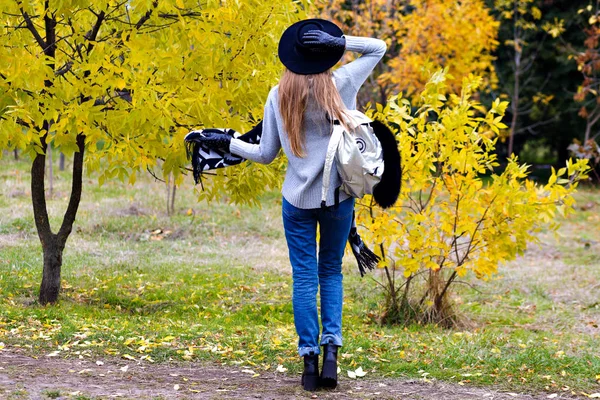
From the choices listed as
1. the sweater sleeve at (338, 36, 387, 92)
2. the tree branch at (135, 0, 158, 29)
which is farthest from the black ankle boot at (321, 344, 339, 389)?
the tree branch at (135, 0, 158, 29)

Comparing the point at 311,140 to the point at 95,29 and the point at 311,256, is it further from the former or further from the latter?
the point at 95,29

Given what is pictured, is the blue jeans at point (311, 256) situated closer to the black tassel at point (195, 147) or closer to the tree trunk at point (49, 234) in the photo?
the black tassel at point (195, 147)

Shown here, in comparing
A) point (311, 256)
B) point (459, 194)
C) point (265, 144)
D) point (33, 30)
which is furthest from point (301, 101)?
point (33, 30)

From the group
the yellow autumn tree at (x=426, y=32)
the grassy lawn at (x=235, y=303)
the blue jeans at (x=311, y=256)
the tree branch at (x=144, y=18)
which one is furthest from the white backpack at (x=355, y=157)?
the yellow autumn tree at (x=426, y=32)

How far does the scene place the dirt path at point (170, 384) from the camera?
3.47 metres

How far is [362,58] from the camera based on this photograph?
3.68 metres

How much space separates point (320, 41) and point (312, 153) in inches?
19.0

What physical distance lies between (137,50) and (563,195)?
266cm

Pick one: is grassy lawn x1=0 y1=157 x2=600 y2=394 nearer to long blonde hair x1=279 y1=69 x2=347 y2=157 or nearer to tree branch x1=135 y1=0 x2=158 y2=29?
long blonde hair x1=279 y1=69 x2=347 y2=157

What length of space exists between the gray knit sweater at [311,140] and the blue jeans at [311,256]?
0.23ft

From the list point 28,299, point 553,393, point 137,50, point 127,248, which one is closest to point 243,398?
point 553,393

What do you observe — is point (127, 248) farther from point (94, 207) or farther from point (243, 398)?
point (243, 398)

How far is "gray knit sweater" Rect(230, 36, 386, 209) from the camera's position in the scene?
11.6 feet

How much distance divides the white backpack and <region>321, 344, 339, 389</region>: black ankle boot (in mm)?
659
